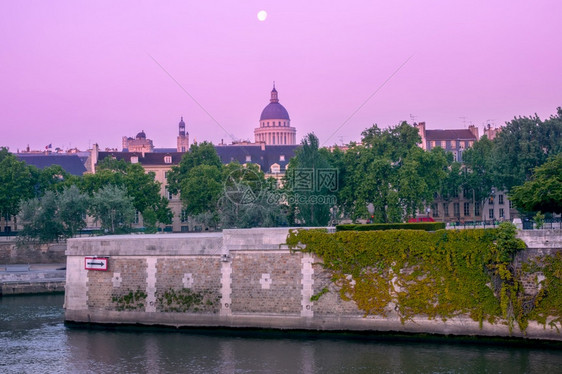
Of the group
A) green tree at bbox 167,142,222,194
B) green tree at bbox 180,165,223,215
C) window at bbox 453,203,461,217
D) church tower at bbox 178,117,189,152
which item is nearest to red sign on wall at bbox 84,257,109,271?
green tree at bbox 180,165,223,215

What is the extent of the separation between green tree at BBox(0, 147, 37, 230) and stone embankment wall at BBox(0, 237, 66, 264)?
13.6 meters

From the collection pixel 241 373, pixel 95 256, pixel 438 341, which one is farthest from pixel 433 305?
pixel 95 256

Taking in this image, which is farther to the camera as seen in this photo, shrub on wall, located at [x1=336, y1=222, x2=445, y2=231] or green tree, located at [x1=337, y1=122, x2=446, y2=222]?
green tree, located at [x1=337, y1=122, x2=446, y2=222]

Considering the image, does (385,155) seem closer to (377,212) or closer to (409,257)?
(377,212)

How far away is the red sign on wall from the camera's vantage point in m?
38.0

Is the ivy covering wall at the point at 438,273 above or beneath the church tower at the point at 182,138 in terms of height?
beneath

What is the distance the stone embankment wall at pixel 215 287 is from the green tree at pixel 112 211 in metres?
27.5

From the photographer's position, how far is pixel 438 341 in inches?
1262

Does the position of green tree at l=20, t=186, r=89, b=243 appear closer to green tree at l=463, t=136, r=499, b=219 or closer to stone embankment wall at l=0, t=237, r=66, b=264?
stone embankment wall at l=0, t=237, r=66, b=264

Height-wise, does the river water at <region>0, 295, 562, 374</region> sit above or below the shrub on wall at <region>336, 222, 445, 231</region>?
below

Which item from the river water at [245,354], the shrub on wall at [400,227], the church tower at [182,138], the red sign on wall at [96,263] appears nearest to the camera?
the river water at [245,354]

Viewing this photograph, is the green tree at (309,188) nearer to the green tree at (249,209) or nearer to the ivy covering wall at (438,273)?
the green tree at (249,209)

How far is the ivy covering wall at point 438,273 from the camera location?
31.0m

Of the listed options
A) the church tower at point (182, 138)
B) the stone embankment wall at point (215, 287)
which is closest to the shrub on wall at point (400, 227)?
the stone embankment wall at point (215, 287)
